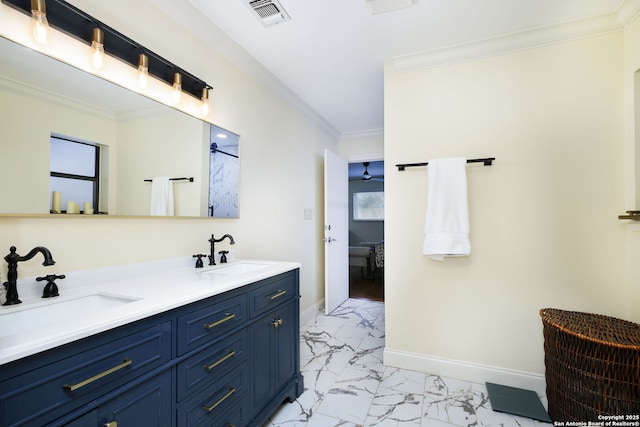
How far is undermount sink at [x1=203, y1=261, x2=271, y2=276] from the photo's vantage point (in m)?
1.82

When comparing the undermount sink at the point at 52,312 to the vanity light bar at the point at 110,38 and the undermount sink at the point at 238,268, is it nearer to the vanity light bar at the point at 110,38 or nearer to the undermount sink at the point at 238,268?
the undermount sink at the point at 238,268

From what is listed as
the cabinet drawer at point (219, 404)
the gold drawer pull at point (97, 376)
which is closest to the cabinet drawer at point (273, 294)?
the cabinet drawer at point (219, 404)

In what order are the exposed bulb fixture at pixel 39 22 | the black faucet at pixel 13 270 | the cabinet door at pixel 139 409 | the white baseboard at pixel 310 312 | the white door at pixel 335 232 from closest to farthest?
the cabinet door at pixel 139 409 < the black faucet at pixel 13 270 < the exposed bulb fixture at pixel 39 22 < the white baseboard at pixel 310 312 < the white door at pixel 335 232

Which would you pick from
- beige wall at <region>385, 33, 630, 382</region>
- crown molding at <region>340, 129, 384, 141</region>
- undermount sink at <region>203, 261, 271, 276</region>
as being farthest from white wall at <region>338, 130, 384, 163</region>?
undermount sink at <region>203, 261, 271, 276</region>

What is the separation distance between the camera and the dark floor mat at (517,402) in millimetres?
1758

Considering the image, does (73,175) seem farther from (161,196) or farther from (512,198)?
(512,198)

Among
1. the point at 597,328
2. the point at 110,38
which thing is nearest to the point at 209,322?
the point at 110,38

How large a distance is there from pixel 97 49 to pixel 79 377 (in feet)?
4.61

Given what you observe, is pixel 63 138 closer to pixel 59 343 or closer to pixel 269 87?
pixel 59 343

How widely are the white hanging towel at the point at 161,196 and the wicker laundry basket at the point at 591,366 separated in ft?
7.45

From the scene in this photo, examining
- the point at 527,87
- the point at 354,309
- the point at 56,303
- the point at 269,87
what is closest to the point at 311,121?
the point at 269,87

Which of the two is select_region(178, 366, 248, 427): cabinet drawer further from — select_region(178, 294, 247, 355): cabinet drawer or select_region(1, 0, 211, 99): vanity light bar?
select_region(1, 0, 211, 99): vanity light bar

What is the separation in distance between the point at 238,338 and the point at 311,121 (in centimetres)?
279

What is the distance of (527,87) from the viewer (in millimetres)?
2057
